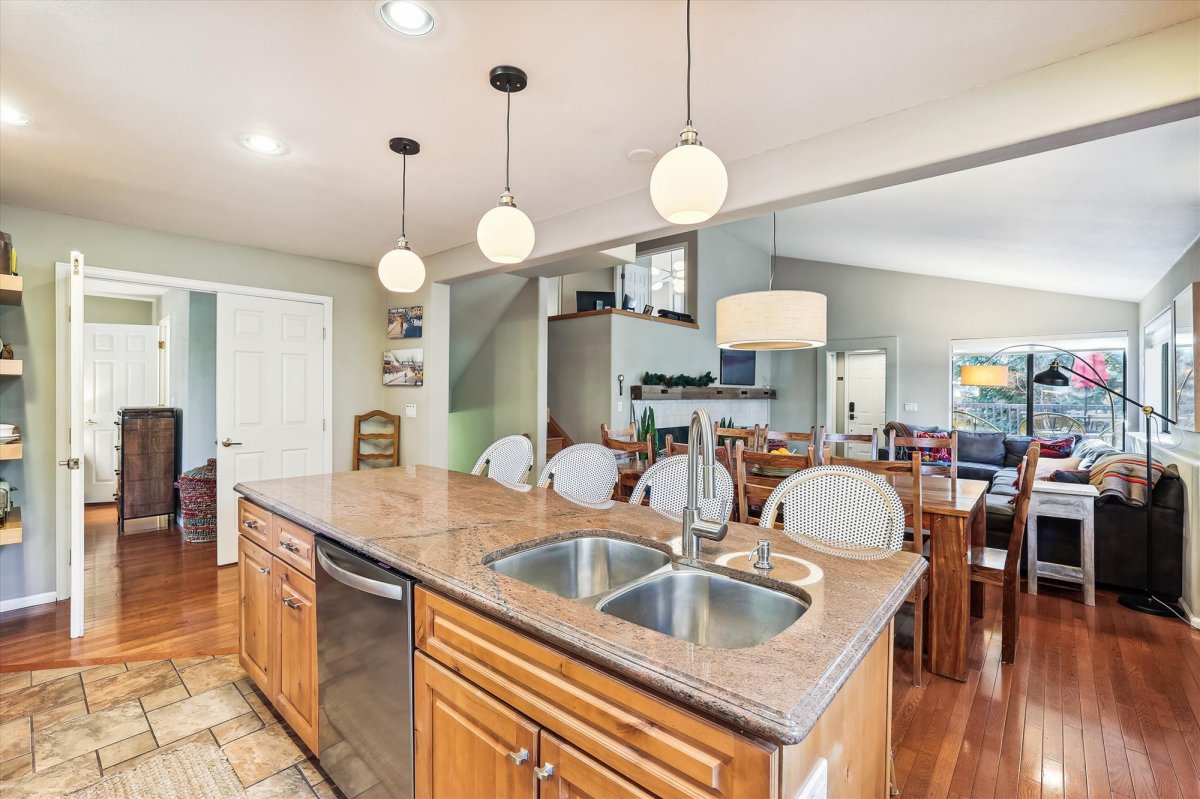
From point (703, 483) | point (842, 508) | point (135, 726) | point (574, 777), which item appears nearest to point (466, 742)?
point (574, 777)

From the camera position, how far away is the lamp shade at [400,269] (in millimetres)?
2434

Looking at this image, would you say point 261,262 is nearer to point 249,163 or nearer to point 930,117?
point 249,163

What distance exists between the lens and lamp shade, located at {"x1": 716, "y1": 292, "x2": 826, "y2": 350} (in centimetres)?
303

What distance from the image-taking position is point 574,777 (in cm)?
96

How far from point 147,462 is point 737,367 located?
22.4 feet

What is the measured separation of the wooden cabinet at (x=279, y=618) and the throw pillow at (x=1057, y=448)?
7.29 metres

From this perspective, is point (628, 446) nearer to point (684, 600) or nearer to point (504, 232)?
point (504, 232)

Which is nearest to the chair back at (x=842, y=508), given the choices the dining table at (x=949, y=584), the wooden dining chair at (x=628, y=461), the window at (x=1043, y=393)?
the dining table at (x=949, y=584)

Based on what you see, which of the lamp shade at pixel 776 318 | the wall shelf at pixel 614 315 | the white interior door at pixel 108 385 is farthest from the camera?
the white interior door at pixel 108 385

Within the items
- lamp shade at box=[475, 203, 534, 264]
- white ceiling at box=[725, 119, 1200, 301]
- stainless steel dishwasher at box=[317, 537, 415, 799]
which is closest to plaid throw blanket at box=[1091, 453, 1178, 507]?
white ceiling at box=[725, 119, 1200, 301]

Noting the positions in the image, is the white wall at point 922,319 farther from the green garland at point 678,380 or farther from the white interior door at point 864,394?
the green garland at point 678,380

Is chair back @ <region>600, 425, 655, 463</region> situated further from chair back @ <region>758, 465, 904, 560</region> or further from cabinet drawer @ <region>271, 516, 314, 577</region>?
cabinet drawer @ <region>271, 516, 314, 577</region>

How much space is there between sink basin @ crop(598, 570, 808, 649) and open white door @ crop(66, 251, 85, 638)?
3.05 meters

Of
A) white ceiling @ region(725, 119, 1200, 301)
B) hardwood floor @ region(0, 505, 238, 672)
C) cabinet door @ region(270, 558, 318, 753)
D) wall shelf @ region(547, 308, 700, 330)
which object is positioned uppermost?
white ceiling @ region(725, 119, 1200, 301)
